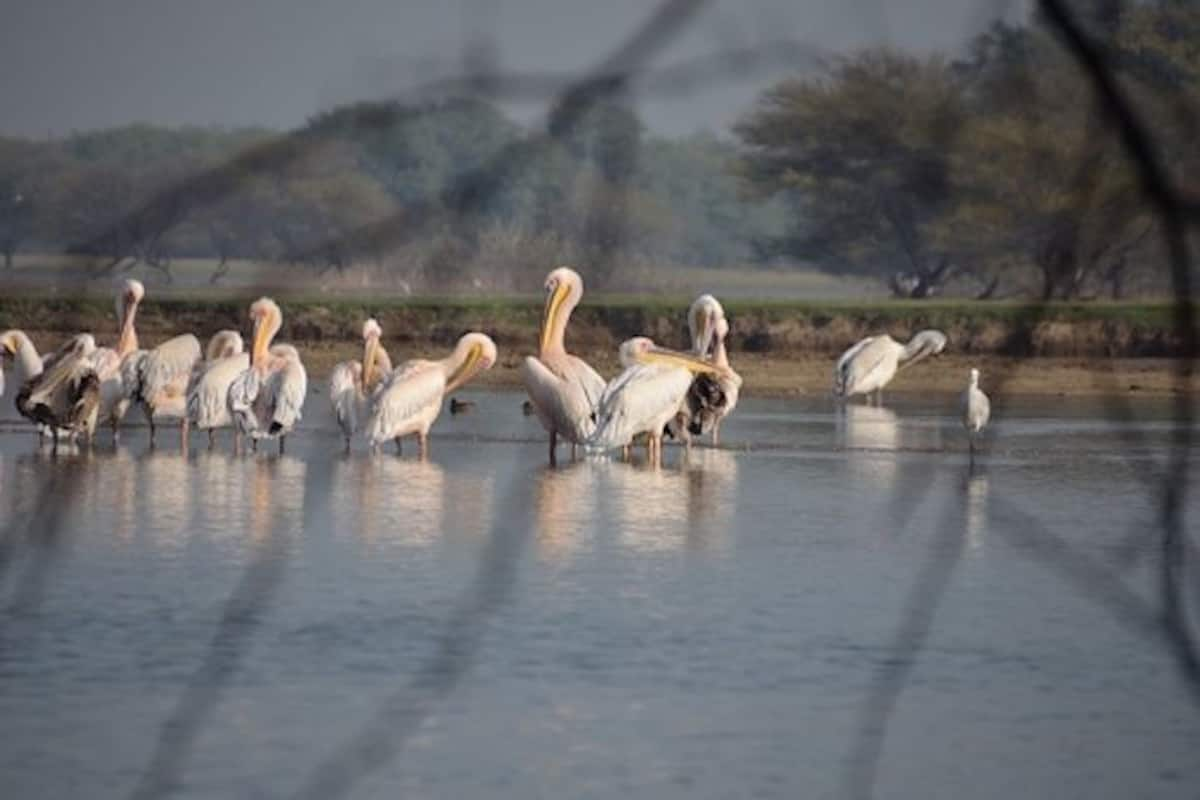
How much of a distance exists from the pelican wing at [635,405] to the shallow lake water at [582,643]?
53.8 inches

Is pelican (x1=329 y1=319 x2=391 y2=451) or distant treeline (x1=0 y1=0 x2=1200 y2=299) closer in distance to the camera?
distant treeline (x1=0 y1=0 x2=1200 y2=299)

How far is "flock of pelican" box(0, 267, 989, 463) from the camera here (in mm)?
18719

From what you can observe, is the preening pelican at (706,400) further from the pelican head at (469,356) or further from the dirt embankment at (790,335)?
the dirt embankment at (790,335)

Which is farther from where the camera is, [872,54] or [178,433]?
[178,433]

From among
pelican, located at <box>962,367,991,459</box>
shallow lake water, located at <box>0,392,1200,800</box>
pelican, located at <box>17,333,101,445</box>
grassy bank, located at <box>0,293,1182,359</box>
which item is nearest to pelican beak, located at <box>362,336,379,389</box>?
pelican, located at <box>17,333,101,445</box>

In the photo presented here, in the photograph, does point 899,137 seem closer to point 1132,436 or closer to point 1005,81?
point 1005,81

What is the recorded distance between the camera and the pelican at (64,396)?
1903cm

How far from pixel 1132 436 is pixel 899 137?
300 mm

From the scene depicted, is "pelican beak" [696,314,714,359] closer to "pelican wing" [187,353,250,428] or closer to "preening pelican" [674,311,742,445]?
"preening pelican" [674,311,742,445]

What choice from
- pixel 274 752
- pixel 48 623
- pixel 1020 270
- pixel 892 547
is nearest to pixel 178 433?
pixel 892 547

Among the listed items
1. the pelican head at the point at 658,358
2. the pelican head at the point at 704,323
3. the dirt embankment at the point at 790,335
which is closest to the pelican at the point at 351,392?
the pelican head at the point at 658,358

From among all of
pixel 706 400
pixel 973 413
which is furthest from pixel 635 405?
pixel 973 413

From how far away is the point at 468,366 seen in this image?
2108 cm

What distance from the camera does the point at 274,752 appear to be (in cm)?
723
